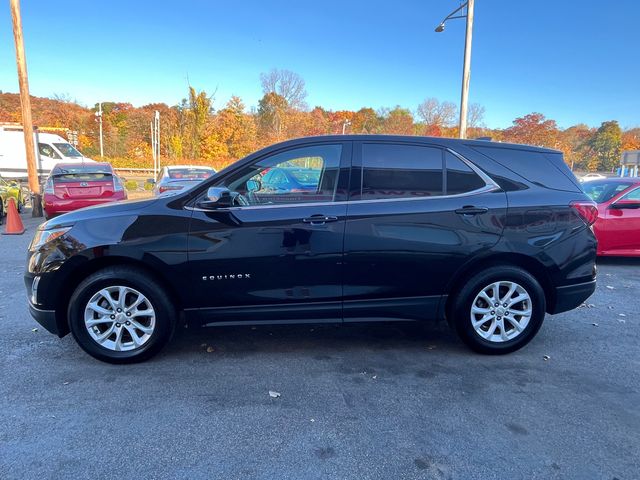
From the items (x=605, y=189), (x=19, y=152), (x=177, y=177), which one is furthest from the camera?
(x=19, y=152)

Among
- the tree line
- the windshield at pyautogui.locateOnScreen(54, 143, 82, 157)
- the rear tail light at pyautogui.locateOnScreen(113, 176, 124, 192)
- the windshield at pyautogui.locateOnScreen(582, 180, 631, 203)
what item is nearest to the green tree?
the tree line

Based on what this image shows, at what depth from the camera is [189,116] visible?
34625 mm

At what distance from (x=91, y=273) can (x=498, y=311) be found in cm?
337

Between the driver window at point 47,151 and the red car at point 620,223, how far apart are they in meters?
19.9

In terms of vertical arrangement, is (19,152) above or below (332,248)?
above

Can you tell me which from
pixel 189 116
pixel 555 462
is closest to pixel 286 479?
pixel 555 462

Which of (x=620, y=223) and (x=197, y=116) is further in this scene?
(x=197, y=116)

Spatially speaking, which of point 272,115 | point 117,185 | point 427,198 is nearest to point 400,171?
point 427,198

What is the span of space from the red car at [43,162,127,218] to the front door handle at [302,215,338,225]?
779 cm

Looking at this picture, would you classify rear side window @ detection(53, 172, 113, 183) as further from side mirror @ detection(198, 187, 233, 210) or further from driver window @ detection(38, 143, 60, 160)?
driver window @ detection(38, 143, 60, 160)

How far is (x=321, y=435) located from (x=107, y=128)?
45.6 meters

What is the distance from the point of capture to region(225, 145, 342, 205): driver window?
3459 mm

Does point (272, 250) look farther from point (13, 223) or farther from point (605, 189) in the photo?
point (13, 223)

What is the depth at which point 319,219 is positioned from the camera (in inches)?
131
